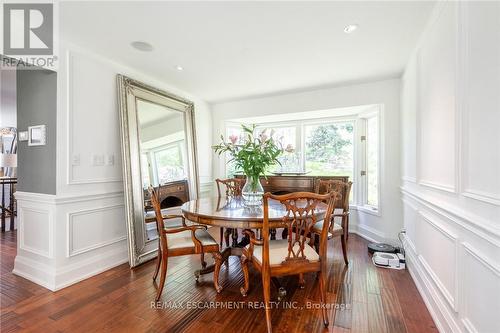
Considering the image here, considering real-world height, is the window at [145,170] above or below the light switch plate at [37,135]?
below

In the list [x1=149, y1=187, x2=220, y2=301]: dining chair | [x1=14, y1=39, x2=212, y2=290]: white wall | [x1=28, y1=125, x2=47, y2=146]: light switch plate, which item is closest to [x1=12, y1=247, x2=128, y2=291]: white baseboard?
[x1=14, y1=39, x2=212, y2=290]: white wall

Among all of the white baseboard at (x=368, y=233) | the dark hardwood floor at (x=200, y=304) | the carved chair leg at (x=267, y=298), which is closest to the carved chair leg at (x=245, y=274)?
the dark hardwood floor at (x=200, y=304)

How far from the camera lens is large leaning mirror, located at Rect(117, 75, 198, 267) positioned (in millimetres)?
2766

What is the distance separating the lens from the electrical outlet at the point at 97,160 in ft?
8.50

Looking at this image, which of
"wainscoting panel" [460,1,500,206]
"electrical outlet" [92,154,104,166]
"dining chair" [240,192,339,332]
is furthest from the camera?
"electrical outlet" [92,154,104,166]

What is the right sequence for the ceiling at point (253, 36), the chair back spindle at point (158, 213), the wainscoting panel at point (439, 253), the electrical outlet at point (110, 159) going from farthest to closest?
1. the electrical outlet at point (110, 159)
2. the chair back spindle at point (158, 213)
3. the ceiling at point (253, 36)
4. the wainscoting panel at point (439, 253)

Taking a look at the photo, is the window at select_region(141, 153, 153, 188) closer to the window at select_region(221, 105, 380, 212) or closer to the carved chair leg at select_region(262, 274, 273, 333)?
the window at select_region(221, 105, 380, 212)

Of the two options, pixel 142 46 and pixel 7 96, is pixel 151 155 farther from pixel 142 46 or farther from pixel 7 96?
pixel 7 96

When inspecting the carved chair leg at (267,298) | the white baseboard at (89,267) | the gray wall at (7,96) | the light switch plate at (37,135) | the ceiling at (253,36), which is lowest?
the white baseboard at (89,267)

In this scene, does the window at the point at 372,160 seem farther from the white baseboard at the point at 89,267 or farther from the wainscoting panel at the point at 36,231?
the wainscoting panel at the point at 36,231

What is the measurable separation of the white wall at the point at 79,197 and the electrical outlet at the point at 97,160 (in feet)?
0.14

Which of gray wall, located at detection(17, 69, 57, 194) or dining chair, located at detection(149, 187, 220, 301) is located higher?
gray wall, located at detection(17, 69, 57, 194)

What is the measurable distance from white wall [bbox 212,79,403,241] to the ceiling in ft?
0.96

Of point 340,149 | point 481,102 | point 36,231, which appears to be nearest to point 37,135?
point 36,231
